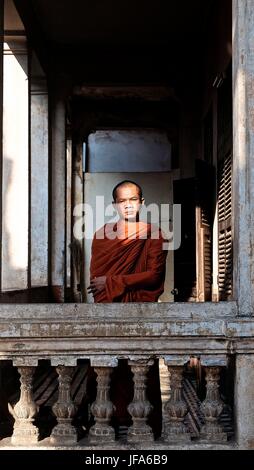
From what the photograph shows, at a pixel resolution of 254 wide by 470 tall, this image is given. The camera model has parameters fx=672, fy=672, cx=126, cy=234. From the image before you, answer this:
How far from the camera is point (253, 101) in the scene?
4199 mm

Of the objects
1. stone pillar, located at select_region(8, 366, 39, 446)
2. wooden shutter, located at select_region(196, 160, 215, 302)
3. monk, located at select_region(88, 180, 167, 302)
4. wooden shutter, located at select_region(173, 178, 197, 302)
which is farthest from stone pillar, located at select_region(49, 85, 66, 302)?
stone pillar, located at select_region(8, 366, 39, 446)

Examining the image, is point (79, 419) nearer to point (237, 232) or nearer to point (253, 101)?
point (237, 232)

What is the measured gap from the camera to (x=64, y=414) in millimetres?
4176

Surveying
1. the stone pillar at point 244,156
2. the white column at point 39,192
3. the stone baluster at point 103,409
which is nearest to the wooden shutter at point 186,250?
the white column at point 39,192

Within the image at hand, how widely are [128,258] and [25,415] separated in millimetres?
1623

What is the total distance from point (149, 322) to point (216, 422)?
2.43ft

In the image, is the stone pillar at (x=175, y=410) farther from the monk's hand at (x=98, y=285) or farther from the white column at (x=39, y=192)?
the white column at (x=39, y=192)

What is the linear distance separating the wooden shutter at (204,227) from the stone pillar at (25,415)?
4.77m

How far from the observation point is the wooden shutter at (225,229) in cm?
750

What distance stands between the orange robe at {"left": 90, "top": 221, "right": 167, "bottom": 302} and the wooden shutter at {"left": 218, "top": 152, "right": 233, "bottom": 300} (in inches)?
79.1

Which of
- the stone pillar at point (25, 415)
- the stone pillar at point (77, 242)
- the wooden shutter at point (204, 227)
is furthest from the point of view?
the stone pillar at point (77, 242)

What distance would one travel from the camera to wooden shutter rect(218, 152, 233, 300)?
24.6ft

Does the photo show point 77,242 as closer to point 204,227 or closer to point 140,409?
point 204,227

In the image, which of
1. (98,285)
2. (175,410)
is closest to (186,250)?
(98,285)
